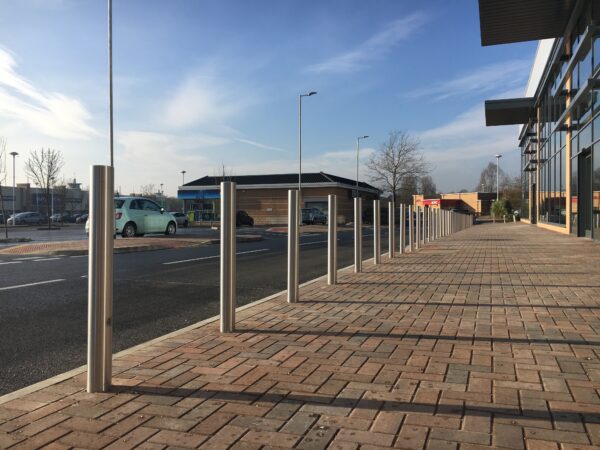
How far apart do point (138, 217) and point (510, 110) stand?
26.6 metres

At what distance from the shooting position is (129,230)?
66.5 ft

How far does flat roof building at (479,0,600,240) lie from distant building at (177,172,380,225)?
33435mm

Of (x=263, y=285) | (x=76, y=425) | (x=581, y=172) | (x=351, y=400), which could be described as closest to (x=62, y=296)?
(x=263, y=285)

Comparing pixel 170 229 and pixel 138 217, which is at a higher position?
pixel 138 217

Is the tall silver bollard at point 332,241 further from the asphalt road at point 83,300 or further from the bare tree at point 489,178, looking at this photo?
the bare tree at point 489,178

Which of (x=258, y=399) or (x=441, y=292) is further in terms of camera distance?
(x=441, y=292)

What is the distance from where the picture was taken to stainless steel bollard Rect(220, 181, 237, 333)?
16.3 feet

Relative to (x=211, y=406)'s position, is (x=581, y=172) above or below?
above

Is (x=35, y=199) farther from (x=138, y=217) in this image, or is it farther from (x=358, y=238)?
(x=358, y=238)

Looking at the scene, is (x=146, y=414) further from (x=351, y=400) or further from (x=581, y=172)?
(x=581, y=172)

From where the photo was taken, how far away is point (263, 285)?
8688mm

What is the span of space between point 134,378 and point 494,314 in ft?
13.1

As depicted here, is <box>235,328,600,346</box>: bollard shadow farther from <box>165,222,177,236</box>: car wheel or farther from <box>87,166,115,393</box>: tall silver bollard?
<box>165,222,177,236</box>: car wheel

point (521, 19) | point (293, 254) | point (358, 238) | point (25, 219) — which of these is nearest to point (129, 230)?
point (358, 238)
